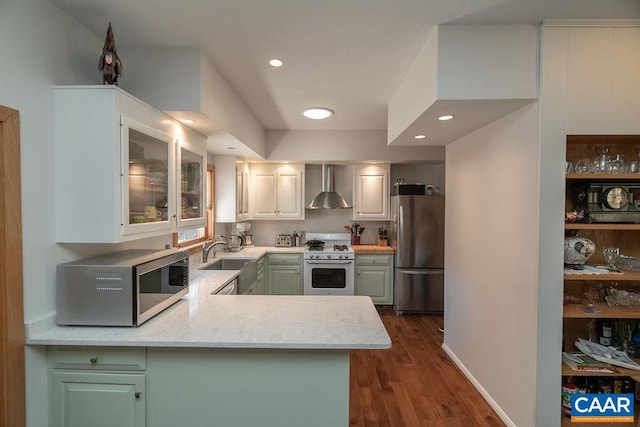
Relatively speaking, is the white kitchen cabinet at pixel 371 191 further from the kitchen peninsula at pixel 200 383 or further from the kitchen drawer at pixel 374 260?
the kitchen peninsula at pixel 200 383

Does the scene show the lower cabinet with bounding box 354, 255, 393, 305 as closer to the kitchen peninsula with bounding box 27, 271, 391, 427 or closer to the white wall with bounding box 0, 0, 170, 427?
the kitchen peninsula with bounding box 27, 271, 391, 427

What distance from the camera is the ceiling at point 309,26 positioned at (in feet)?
5.09

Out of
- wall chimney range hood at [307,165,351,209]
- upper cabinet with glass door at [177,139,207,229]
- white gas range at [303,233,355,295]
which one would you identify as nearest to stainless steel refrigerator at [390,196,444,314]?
white gas range at [303,233,355,295]

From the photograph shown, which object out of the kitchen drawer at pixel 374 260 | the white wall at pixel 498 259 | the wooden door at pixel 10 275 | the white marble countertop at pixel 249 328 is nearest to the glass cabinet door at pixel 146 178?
the wooden door at pixel 10 275

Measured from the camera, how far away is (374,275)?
430 centimetres

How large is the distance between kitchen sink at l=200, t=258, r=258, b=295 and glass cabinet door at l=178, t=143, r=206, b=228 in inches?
33.5

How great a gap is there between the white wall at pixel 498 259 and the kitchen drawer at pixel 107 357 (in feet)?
7.22

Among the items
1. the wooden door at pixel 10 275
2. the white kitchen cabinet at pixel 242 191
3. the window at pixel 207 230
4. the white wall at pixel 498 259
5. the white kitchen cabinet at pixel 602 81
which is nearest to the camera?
the wooden door at pixel 10 275

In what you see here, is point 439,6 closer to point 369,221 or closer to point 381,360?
point 381,360

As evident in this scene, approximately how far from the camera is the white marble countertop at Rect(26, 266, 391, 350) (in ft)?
4.65

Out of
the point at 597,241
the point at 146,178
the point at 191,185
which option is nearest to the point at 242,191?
the point at 191,185

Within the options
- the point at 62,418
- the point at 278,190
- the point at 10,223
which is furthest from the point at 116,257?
the point at 278,190

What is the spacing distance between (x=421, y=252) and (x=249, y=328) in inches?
121

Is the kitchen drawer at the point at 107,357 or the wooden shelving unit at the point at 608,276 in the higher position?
the wooden shelving unit at the point at 608,276
